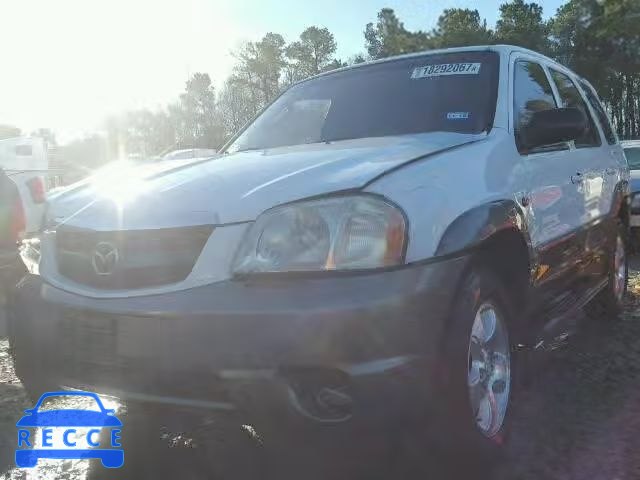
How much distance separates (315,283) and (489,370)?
1027mm

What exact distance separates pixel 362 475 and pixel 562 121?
6.13ft

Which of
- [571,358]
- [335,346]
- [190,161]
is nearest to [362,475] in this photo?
[335,346]

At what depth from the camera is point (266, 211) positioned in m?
2.16

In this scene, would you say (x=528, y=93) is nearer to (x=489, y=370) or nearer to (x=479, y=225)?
(x=479, y=225)

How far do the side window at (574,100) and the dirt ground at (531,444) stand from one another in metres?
1.52

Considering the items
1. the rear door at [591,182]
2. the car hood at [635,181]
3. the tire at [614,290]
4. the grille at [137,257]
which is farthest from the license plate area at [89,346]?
the car hood at [635,181]

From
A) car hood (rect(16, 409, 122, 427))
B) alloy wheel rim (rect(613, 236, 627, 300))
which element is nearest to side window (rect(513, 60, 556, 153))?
alloy wheel rim (rect(613, 236, 627, 300))

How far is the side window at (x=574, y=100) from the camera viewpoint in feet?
13.6

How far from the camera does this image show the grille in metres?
2.15

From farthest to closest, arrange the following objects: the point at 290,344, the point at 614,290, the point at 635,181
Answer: the point at 635,181 → the point at 614,290 → the point at 290,344

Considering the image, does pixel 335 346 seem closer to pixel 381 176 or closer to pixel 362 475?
pixel 381 176

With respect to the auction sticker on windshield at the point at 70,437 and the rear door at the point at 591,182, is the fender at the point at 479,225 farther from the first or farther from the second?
the auction sticker on windshield at the point at 70,437

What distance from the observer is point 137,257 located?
2.22 metres

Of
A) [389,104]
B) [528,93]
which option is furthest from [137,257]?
[528,93]
